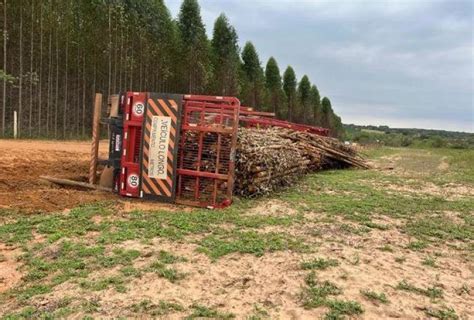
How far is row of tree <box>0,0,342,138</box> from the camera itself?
781 inches

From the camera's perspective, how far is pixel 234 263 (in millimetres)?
4438

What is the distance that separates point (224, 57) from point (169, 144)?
91.5 ft

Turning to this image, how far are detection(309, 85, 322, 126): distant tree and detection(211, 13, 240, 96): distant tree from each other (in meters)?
27.8

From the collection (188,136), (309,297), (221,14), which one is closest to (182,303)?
(309,297)

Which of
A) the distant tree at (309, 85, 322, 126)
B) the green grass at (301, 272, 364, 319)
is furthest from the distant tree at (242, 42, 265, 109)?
the green grass at (301, 272, 364, 319)

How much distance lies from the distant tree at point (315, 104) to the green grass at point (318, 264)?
56891 millimetres

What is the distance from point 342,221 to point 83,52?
2045 centimetres

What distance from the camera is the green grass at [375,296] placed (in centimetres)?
366

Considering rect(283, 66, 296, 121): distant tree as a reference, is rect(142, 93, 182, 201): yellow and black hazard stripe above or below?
below

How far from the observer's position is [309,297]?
3.67m

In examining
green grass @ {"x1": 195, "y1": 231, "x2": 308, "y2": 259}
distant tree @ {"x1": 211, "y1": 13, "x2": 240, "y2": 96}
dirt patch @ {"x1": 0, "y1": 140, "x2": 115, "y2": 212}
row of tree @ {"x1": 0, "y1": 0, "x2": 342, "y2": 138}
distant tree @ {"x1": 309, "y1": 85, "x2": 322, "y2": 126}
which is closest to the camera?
green grass @ {"x1": 195, "y1": 231, "x2": 308, "y2": 259}

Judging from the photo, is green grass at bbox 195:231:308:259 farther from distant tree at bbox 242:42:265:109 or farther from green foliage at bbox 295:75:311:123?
green foliage at bbox 295:75:311:123

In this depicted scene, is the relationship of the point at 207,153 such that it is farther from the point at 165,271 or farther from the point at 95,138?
the point at 165,271

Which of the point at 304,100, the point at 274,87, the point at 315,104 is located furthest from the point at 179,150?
the point at 315,104
